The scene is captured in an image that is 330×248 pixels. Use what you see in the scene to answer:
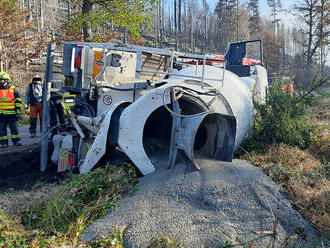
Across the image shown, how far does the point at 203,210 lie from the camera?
11.5 ft

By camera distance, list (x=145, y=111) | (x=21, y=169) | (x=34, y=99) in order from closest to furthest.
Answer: (x=145, y=111) → (x=21, y=169) → (x=34, y=99)

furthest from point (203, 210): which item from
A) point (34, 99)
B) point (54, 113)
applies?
point (34, 99)

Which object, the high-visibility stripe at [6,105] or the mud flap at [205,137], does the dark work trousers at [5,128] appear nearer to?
the high-visibility stripe at [6,105]

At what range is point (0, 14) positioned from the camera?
13.6 meters

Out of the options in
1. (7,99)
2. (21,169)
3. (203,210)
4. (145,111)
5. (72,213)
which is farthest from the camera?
(7,99)

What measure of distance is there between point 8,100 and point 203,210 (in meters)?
5.76

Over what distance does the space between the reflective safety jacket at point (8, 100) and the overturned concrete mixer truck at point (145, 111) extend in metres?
1.37

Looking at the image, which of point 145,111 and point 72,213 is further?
point 145,111

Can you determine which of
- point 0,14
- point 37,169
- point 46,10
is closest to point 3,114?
point 37,169

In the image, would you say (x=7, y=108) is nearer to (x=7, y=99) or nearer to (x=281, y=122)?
(x=7, y=99)

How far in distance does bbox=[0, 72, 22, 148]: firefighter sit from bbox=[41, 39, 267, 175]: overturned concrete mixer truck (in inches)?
49.5

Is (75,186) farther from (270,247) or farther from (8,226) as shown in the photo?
(270,247)

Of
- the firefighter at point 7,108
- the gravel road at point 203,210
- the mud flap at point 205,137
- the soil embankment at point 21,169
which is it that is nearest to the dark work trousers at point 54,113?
the firefighter at point 7,108

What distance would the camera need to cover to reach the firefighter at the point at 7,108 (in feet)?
23.6
